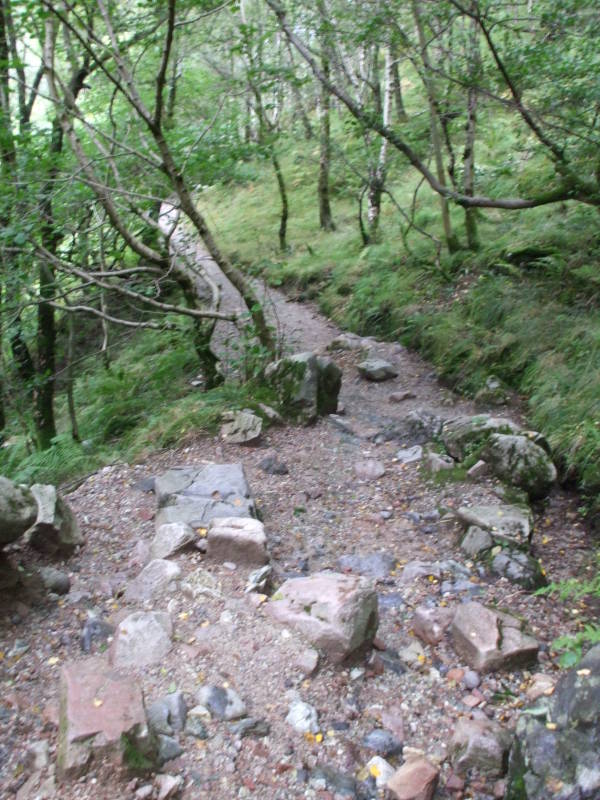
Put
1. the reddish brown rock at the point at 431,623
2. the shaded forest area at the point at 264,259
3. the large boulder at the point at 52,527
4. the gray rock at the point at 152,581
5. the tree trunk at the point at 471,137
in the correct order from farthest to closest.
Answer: the tree trunk at the point at 471,137
the shaded forest area at the point at 264,259
the large boulder at the point at 52,527
the gray rock at the point at 152,581
the reddish brown rock at the point at 431,623

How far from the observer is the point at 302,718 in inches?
119

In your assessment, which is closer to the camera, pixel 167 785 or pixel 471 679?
pixel 167 785

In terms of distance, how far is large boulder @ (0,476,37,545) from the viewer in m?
3.46

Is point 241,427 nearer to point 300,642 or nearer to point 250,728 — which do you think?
point 300,642

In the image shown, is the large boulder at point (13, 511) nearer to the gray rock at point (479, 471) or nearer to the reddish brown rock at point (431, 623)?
the reddish brown rock at point (431, 623)

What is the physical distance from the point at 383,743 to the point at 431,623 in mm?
896

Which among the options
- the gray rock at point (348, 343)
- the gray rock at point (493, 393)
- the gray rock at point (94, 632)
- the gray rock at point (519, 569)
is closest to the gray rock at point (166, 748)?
the gray rock at point (94, 632)

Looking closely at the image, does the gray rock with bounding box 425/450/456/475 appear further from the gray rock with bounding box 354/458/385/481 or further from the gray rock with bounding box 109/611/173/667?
the gray rock with bounding box 109/611/173/667

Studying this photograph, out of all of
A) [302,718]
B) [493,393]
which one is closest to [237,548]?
[302,718]

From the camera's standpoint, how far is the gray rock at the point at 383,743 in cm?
292

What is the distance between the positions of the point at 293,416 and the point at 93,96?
9.53 m

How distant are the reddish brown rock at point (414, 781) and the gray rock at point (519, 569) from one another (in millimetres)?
1708

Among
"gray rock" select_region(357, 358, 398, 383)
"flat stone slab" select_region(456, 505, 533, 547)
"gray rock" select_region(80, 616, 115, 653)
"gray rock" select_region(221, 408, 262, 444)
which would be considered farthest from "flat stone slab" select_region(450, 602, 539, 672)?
"gray rock" select_region(357, 358, 398, 383)

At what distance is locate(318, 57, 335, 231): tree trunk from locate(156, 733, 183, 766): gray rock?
11.3m
